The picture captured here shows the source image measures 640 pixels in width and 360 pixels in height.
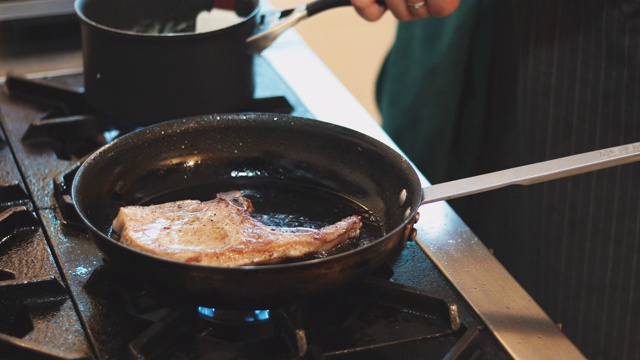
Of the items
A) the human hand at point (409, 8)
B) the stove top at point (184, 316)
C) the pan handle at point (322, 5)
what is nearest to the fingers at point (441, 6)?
the human hand at point (409, 8)

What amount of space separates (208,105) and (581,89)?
1.99 feet

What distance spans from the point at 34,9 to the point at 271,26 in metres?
0.50

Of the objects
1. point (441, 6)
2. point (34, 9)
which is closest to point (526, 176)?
point (441, 6)

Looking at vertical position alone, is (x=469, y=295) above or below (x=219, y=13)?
below

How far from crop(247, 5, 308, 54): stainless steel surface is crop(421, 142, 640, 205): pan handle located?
395mm

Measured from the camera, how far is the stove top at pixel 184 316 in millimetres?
713

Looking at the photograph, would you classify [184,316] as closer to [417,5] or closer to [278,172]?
[278,172]

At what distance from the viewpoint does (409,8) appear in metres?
1.19

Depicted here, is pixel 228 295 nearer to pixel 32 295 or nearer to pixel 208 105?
pixel 32 295

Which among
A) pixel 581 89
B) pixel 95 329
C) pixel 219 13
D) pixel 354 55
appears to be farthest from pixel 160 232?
pixel 354 55

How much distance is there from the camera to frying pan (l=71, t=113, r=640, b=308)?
0.82 metres

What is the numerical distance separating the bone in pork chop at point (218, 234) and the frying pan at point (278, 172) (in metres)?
0.02

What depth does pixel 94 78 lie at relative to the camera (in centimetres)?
108

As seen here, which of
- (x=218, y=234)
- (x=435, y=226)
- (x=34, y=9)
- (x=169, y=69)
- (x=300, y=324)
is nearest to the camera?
(x=300, y=324)
